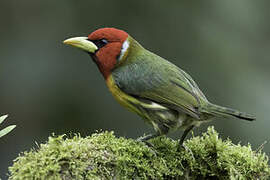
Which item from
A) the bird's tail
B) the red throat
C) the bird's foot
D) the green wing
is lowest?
the bird's foot

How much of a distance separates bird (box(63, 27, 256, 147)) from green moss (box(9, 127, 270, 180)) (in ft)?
0.60

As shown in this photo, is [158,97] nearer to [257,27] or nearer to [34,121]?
[34,121]

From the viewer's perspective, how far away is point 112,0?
606 centimetres

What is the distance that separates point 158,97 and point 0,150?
9.06ft

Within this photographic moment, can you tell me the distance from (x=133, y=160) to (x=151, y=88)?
0.83 meters

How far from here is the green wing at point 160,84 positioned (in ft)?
13.2

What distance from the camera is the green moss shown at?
10.1 feet

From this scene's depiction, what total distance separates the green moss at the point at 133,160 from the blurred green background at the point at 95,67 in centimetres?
200

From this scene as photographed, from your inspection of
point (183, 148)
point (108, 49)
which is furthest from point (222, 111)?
point (108, 49)

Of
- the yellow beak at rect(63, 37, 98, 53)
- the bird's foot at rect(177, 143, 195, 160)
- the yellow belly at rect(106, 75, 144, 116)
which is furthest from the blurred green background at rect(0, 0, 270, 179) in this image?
the bird's foot at rect(177, 143, 195, 160)

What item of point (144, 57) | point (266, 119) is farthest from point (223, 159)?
point (266, 119)

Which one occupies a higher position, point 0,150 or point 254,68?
point 0,150

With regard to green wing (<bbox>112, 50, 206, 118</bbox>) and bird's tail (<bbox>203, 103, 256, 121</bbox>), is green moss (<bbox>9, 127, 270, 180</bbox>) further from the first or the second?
green wing (<bbox>112, 50, 206, 118</bbox>)

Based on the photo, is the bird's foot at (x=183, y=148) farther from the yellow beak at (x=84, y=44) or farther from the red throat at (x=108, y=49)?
the yellow beak at (x=84, y=44)
